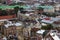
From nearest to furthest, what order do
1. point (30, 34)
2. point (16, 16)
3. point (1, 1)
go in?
point (30, 34) → point (16, 16) → point (1, 1)

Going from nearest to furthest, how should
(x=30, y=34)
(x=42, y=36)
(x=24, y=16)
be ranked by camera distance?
(x=42, y=36), (x=30, y=34), (x=24, y=16)

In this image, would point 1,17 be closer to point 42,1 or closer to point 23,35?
point 23,35

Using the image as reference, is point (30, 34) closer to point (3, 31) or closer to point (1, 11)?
point (3, 31)

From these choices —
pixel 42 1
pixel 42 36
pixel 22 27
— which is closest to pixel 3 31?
pixel 22 27

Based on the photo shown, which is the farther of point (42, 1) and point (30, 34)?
point (42, 1)

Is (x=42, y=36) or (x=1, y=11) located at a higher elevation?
(x=42, y=36)

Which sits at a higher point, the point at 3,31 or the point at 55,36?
the point at 55,36

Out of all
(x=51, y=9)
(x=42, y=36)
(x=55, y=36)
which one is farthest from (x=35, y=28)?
(x=51, y=9)

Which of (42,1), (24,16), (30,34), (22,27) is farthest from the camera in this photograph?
(42,1)

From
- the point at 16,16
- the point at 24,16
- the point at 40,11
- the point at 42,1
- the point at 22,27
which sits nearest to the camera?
the point at 22,27
